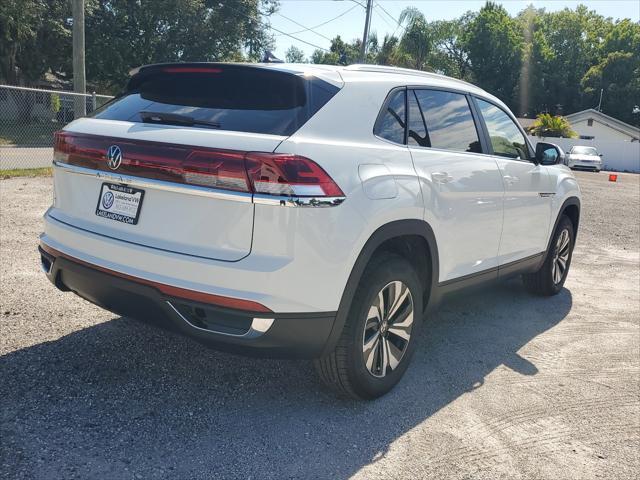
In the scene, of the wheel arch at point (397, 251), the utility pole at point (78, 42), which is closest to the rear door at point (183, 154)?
the wheel arch at point (397, 251)

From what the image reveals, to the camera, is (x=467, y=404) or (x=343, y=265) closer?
(x=343, y=265)

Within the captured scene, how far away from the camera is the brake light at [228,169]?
2.54 m

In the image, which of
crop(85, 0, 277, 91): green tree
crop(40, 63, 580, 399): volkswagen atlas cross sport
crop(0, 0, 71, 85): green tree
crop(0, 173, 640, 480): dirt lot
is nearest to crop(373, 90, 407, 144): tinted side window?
crop(40, 63, 580, 399): volkswagen atlas cross sport

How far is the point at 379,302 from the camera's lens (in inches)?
125

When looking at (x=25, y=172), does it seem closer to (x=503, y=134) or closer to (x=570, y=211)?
(x=503, y=134)

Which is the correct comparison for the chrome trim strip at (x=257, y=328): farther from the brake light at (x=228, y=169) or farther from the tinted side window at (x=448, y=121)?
the tinted side window at (x=448, y=121)

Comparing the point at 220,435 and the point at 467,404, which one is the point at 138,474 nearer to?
the point at 220,435

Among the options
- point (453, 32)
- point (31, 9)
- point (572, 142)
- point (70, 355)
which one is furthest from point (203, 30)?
point (453, 32)

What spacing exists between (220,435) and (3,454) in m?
0.96

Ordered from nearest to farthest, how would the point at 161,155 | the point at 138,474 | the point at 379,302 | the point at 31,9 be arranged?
the point at 138,474 → the point at 161,155 → the point at 379,302 → the point at 31,9

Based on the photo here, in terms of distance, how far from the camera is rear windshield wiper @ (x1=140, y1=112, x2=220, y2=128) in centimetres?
278

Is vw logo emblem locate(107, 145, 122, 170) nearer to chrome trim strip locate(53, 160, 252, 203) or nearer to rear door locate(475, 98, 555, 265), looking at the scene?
chrome trim strip locate(53, 160, 252, 203)

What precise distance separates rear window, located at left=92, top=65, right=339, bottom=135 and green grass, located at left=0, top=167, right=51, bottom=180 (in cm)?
912

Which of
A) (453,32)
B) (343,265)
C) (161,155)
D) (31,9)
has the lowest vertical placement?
(343,265)
